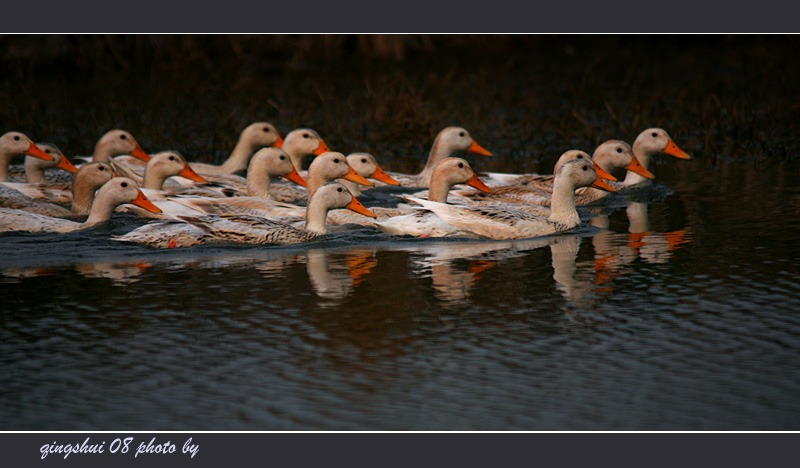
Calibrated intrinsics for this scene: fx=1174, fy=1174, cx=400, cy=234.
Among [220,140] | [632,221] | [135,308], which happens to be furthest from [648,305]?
[220,140]

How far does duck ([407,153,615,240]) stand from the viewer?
37.7 ft

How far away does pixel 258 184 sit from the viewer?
46.2 feet

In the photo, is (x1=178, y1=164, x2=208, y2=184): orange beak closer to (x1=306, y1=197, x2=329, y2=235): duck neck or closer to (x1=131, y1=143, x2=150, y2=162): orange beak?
(x1=131, y1=143, x2=150, y2=162): orange beak

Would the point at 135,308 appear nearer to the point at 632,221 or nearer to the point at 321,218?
the point at 321,218

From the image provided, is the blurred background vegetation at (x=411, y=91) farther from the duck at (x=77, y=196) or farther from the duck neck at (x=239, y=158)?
the duck at (x=77, y=196)

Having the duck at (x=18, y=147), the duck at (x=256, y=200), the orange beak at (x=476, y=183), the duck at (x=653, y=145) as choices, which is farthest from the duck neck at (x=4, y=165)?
the duck at (x=653, y=145)

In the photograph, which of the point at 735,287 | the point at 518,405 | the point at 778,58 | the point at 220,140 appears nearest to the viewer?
the point at 518,405

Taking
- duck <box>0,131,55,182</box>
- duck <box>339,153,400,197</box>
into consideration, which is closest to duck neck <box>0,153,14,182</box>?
duck <box>0,131,55,182</box>

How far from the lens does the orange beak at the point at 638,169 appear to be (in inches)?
572

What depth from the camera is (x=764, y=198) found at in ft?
43.9

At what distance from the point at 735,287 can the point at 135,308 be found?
4.45 m

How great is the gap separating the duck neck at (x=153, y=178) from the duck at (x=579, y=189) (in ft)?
11.6

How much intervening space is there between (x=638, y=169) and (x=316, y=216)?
4.93 metres

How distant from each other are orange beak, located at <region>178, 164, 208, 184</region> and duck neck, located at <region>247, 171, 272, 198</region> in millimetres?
608
